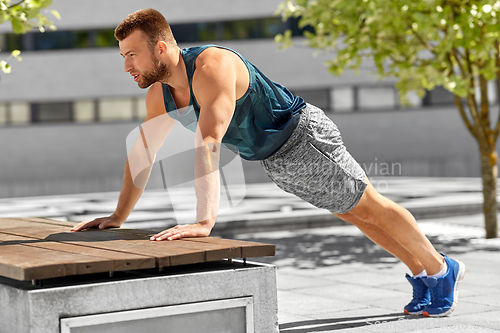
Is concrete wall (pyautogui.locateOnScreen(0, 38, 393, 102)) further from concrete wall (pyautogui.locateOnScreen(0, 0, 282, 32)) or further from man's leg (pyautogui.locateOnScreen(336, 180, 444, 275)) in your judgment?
man's leg (pyautogui.locateOnScreen(336, 180, 444, 275))

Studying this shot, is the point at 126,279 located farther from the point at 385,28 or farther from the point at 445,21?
the point at 385,28

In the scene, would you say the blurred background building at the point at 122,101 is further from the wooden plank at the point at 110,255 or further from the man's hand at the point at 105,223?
the wooden plank at the point at 110,255

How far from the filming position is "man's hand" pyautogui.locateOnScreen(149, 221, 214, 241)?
2.92 m

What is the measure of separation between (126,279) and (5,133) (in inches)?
861

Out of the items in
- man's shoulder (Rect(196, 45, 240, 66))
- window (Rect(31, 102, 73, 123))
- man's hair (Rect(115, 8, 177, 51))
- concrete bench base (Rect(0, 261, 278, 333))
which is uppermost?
window (Rect(31, 102, 73, 123))

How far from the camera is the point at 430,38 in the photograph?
772 centimetres

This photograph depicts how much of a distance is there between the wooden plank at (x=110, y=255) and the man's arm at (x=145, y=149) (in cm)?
56

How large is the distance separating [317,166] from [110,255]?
4.14ft

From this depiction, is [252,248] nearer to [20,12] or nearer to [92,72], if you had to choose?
[20,12]

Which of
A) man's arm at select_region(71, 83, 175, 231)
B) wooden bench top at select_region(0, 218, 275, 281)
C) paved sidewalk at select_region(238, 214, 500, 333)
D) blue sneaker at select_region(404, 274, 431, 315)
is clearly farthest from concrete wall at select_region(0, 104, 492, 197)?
wooden bench top at select_region(0, 218, 275, 281)

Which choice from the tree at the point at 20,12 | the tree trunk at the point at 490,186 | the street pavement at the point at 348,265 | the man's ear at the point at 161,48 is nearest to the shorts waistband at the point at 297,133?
the street pavement at the point at 348,265

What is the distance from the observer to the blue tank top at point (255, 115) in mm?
3125

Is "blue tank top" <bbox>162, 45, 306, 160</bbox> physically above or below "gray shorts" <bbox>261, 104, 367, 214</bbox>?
above

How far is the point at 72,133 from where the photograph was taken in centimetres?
2314
